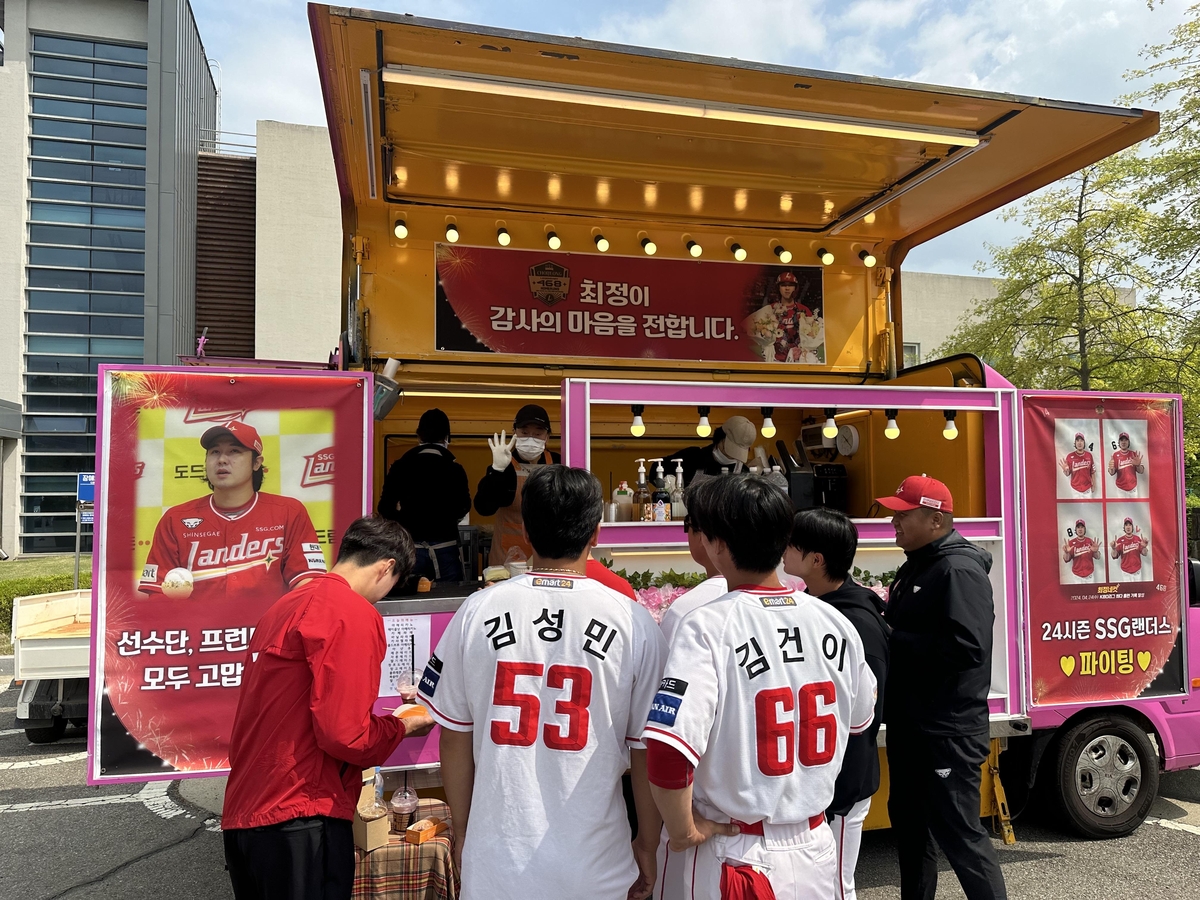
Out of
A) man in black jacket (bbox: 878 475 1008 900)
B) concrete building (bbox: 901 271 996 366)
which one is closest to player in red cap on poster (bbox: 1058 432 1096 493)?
man in black jacket (bbox: 878 475 1008 900)

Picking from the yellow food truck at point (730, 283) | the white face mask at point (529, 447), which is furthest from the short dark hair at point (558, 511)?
the white face mask at point (529, 447)

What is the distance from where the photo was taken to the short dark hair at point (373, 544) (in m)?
2.34

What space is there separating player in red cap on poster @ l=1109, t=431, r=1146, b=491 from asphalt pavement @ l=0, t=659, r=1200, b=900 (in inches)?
81.3

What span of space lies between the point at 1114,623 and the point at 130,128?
23.9 meters

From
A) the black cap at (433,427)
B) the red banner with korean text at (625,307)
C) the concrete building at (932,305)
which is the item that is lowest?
the black cap at (433,427)

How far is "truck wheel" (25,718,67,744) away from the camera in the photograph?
278 inches

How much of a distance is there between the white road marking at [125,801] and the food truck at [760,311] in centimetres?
266

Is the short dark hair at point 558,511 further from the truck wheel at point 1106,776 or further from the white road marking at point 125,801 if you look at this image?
the white road marking at point 125,801

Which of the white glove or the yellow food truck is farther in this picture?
the white glove

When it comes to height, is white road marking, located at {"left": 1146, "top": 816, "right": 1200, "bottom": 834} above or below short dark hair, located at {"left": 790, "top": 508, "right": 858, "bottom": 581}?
below

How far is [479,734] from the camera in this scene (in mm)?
1962

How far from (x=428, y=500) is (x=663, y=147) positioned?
2.48 meters

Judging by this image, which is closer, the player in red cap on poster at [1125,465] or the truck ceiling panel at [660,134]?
the truck ceiling panel at [660,134]

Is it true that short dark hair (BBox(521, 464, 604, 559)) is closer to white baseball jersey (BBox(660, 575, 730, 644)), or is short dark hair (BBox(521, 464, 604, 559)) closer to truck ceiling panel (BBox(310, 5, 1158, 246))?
white baseball jersey (BBox(660, 575, 730, 644))
